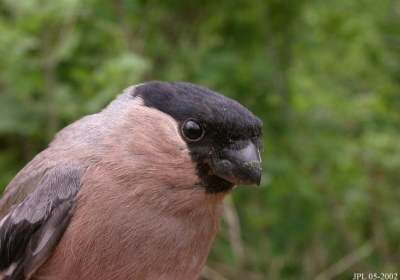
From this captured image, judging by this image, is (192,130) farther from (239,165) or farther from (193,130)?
(239,165)

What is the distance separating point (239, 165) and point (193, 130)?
195mm

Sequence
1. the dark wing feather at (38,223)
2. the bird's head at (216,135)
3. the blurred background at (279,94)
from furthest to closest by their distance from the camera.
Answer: the blurred background at (279,94)
the dark wing feather at (38,223)
the bird's head at (216,135)

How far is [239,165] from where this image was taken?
2.40 m

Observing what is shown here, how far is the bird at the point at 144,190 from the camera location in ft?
7.98

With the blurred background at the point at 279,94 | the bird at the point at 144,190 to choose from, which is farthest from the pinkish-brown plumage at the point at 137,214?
the blurred background at the point at 279,94

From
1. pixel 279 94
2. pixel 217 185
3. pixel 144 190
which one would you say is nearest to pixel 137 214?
pixel 144 190

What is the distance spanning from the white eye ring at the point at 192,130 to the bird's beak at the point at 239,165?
94 millimetres

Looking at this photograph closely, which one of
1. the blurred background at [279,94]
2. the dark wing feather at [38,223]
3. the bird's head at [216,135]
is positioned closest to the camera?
the bird's head at [216,135]

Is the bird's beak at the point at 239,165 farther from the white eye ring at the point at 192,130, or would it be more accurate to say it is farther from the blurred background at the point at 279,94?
the blurred background at the point at 279,94

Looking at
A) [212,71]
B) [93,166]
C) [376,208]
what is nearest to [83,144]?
[93,166]

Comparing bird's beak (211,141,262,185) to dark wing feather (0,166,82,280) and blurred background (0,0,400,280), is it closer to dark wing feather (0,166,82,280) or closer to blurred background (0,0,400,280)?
dark wing feather (0,166,82,280)

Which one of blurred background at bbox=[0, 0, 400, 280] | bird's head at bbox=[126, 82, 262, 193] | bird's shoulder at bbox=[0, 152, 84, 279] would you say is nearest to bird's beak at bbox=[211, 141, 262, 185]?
bird's head at bbox=[126, 82, 262, 193]

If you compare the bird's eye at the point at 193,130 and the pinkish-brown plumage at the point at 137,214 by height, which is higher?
the bird's eye at the point at 193,130

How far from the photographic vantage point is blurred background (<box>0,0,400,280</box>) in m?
3.79
